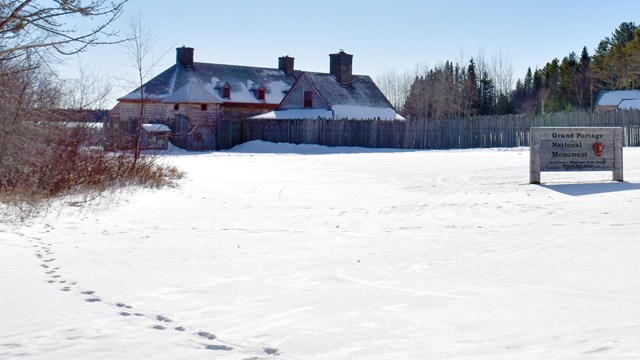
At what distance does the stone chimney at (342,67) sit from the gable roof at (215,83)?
6500mm

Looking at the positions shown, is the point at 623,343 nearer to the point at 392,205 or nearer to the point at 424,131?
the point at 392,205

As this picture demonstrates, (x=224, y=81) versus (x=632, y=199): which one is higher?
→ (x=224, y=81)

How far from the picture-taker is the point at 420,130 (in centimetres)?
4156

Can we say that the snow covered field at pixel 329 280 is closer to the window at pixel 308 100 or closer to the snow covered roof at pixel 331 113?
the snow covered roof at pixel 331 113

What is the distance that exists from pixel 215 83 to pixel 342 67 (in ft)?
32.3

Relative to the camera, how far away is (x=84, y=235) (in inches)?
384

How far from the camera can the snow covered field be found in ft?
15.4

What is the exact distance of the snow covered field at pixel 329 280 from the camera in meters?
4.68

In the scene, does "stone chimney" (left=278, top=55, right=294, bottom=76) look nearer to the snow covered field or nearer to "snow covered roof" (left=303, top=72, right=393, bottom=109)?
"snow covered roof" (left=303, top=72, right=393, bottom=109)

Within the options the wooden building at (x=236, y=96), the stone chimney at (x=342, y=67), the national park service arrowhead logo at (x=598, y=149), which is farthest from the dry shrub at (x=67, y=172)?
the stone chimney at (x=342, y=67)

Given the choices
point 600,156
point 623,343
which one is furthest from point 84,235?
point 600,156

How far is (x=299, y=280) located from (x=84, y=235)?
4129mm

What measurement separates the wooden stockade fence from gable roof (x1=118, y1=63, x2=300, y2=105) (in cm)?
605

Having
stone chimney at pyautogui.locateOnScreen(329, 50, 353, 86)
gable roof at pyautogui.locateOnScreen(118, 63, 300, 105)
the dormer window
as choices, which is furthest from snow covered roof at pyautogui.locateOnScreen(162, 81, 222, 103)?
stone chimney at pyautogui.locateOnScreen(329, 50, 353, 86)
